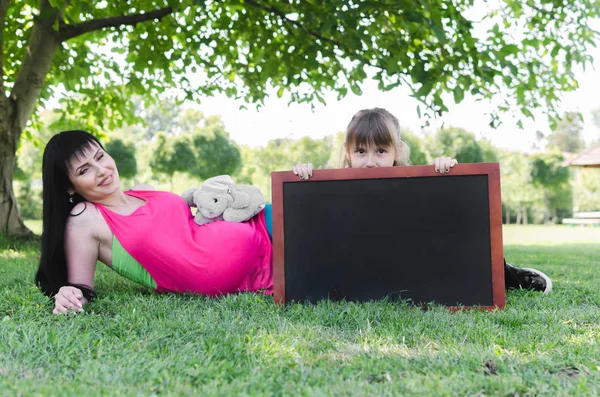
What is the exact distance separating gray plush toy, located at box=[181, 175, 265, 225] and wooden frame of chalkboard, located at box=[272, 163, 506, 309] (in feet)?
1.25

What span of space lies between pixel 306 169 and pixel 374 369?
4.21 feet

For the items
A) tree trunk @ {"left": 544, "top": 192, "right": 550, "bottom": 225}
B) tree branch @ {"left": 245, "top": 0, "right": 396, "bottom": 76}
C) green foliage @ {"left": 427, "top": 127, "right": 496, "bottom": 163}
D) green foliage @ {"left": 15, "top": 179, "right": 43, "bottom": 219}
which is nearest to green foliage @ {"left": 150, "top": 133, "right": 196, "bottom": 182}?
green foliage @ {"left": 15, "top": 179, "right": 43, "bottom": 219}

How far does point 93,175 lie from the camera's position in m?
2.86

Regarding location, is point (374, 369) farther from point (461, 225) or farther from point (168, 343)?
point (461, 225)

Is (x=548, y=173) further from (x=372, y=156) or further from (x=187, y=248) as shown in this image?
(x=187, y=248)

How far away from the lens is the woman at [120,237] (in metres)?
2.83

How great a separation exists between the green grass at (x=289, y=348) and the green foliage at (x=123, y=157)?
20.9m

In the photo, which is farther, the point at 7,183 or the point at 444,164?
the point at 7,183

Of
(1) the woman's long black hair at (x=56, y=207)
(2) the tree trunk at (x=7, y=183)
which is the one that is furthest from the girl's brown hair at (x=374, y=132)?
A: (2) the tree trunk at (x=7, y=183)

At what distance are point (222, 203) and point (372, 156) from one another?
0.92 metres

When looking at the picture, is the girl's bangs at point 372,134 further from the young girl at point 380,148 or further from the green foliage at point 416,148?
the green foliage at point 416,148

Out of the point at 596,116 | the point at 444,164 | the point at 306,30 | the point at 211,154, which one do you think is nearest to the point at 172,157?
the point at 211,154

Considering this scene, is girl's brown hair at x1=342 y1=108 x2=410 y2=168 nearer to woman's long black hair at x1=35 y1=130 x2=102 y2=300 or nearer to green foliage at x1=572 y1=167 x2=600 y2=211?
woman's long black hair at x1=35 y1=130 x2=102 y2=300

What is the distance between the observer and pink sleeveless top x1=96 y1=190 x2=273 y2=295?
2910 millimetres
